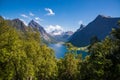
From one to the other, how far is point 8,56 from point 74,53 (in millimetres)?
26235

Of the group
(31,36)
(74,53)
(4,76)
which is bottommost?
(4,76)

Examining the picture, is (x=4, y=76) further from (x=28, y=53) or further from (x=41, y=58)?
(x=41, y=58)

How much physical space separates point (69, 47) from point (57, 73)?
33.8 ft

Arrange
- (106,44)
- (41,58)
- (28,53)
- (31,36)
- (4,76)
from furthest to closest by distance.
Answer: (31,36), (41,58), (28,53), (106,44), (4,76)

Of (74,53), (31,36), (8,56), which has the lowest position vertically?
(8,56)

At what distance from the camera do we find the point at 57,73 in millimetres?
68312

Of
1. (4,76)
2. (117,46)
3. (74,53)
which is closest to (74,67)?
(74,53)

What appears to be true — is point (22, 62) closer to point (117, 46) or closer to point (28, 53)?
point (28, 53)

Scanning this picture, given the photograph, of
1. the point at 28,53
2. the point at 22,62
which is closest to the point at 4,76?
the point at 22,62

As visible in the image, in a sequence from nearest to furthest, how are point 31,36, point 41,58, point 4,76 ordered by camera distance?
point 4,76, point 41,58, point 31,36

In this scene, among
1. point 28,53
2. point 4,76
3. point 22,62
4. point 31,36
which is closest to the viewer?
point 4,76

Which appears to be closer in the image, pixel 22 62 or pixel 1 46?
pixel 1 46

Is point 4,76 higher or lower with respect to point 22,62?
lower

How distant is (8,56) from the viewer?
134ft
